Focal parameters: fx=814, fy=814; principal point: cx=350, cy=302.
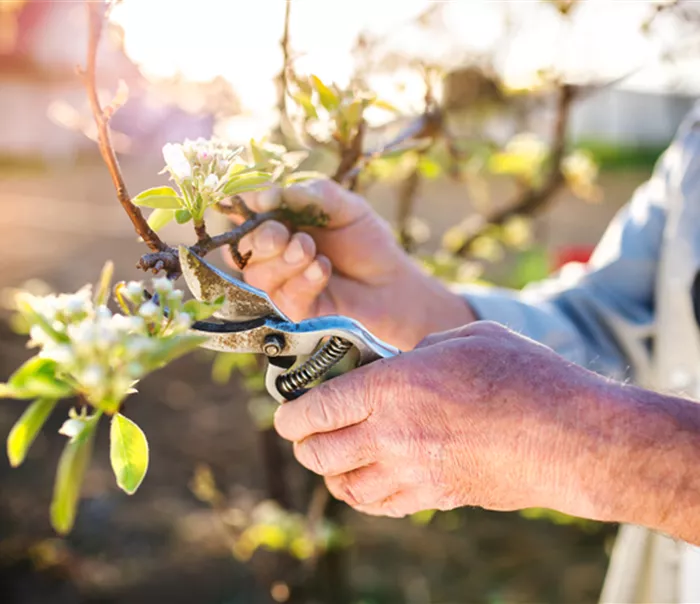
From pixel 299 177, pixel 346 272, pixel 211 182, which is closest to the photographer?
pixel 211 182

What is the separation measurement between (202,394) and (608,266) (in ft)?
9.53

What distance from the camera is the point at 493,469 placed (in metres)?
1.12

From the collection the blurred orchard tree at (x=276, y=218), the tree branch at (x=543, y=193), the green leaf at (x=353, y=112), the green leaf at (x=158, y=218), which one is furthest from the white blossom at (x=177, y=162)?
the tree branch at (x=543, y=193)

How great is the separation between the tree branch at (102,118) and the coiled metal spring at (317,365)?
25 centimetres

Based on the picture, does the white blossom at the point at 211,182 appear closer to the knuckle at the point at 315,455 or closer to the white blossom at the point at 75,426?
the white blossom at the point at 75,426

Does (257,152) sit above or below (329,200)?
above

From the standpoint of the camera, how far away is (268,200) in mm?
1389

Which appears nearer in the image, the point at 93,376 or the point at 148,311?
the point at 93,376

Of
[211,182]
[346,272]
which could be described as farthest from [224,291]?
[346,272]

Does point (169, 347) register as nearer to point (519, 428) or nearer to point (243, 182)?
point (243, 182)

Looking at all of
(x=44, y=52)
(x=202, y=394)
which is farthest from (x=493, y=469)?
(x=44, y=52)

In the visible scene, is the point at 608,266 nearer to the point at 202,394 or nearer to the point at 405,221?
the point at 405,221

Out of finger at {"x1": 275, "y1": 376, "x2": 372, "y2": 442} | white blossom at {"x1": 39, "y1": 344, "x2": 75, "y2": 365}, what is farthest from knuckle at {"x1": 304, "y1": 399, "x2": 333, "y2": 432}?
white blossom at {"x1": 39, "y1": 344, "x2": 75, "y2": 365}

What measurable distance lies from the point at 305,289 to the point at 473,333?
0.40 meters
